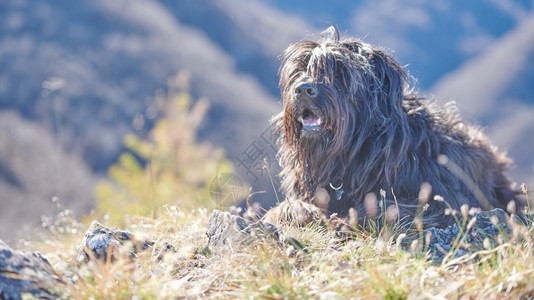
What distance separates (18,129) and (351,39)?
50810 mm

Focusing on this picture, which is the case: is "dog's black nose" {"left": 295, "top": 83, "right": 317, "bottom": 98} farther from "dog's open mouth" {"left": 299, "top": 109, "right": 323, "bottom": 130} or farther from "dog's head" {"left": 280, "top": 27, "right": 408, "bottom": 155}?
→ "dog's open mouth" {"left": 299, "top": 109, "right": 323, "bottom": 130}

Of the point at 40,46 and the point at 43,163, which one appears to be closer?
the point at 43,163

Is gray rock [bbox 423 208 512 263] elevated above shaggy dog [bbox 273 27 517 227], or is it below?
below

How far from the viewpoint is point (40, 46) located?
6488 cm

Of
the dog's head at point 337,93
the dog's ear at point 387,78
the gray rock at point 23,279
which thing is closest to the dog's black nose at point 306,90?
the dog's head at point 337,93

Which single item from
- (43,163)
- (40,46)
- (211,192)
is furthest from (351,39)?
(40,46)

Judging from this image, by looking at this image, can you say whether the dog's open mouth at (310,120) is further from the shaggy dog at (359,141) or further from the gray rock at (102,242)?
the gray rock at (102,242)

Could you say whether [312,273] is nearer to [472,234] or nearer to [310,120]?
[472,234]

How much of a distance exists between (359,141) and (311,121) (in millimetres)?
412

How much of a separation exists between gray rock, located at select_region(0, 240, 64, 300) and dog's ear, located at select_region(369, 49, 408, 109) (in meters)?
2.83

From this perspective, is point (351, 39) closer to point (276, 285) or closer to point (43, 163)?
point (276, 285)

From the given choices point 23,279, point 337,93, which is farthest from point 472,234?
point 23,279

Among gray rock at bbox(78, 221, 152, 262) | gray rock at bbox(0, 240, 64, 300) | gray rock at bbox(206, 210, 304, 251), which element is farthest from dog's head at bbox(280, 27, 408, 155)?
gray rock at bbox(0, 240, 64, 300)

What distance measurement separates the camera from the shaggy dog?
4.34m
